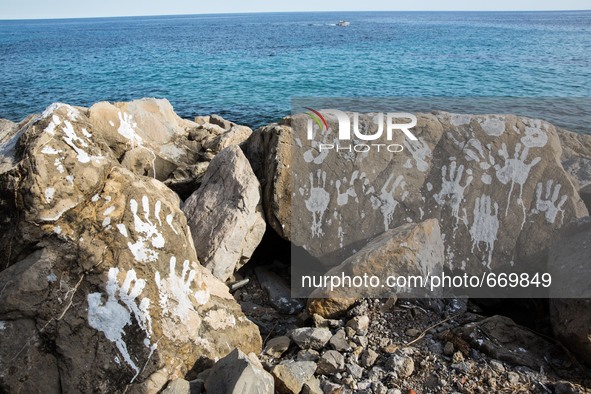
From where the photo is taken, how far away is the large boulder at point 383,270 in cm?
496

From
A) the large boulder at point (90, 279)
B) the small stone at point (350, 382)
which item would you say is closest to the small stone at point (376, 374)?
the small stone at point (350, 382)

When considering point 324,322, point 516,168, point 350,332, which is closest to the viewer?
point 350,332

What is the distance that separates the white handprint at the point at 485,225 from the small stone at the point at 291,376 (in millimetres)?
2635

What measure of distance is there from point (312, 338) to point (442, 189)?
8.16 ft

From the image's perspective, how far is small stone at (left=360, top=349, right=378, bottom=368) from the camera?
4.26 meters

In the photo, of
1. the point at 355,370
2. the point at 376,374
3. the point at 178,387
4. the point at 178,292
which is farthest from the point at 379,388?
the point at 178,292

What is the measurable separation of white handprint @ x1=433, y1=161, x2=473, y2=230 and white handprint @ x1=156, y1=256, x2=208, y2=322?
2.95 meters

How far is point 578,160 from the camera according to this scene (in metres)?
6.94

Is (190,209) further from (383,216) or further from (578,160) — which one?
(578,160)

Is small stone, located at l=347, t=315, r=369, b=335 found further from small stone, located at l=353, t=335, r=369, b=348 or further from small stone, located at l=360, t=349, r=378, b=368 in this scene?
small stone, located at l=360, t=349, r=378, b=368

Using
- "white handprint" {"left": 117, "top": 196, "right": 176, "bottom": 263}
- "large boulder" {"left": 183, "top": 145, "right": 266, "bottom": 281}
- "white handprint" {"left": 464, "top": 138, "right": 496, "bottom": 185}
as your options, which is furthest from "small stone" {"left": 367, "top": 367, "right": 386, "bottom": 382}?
"white handprint" {"left": 464, "top": 138, "right": 496, "bottom": 185}

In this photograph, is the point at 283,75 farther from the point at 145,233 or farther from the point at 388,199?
the point at 145,233

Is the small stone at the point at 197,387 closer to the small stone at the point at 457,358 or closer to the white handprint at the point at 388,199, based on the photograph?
the small stone at the point at 457,358

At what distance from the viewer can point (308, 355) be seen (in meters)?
A: 4.38
